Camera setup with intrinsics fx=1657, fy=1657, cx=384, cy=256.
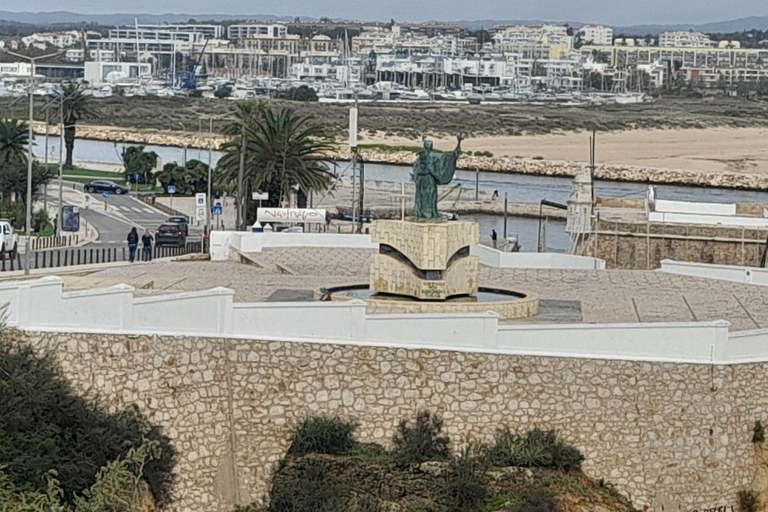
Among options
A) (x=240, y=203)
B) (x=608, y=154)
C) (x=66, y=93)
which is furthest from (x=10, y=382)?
(x=608, y=154)

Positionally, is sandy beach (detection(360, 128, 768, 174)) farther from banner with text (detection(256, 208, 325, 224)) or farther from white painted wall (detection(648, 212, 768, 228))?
banner with text (detection(256, 208, 325, 224))

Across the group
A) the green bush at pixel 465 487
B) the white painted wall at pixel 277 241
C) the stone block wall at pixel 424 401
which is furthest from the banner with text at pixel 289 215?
the green bush at pixel 465 487

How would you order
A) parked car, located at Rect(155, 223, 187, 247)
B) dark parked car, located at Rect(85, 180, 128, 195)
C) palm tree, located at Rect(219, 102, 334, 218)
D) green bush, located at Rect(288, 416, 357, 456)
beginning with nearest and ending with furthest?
1. green bush, located at Rect(288, 416, 357, 456)
2. parked car, located at Rect(155, 223, 187, 247)
3. palm tree, located at Rect(219, 102, 334, 218)
4. dark parked car, located at Rect(85, 180, 128, 195)

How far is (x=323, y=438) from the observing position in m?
23.6

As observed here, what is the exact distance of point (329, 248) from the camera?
37812mm

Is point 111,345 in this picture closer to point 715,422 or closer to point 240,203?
point 715,422

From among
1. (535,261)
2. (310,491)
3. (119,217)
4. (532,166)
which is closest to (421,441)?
(310,491)

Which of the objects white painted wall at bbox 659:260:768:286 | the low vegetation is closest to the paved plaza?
white painted wall at bbox 659:260:768:286

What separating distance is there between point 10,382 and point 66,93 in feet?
240

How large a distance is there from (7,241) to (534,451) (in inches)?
885

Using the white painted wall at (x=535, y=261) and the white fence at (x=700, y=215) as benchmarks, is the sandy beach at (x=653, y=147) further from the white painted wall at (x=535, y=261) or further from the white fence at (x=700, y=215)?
the white painted wall at (x=535, y=261)

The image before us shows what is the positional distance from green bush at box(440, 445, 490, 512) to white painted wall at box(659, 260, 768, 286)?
11488 mm

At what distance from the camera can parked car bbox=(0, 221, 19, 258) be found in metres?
41.3

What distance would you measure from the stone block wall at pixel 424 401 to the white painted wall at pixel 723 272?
28.6 ft
